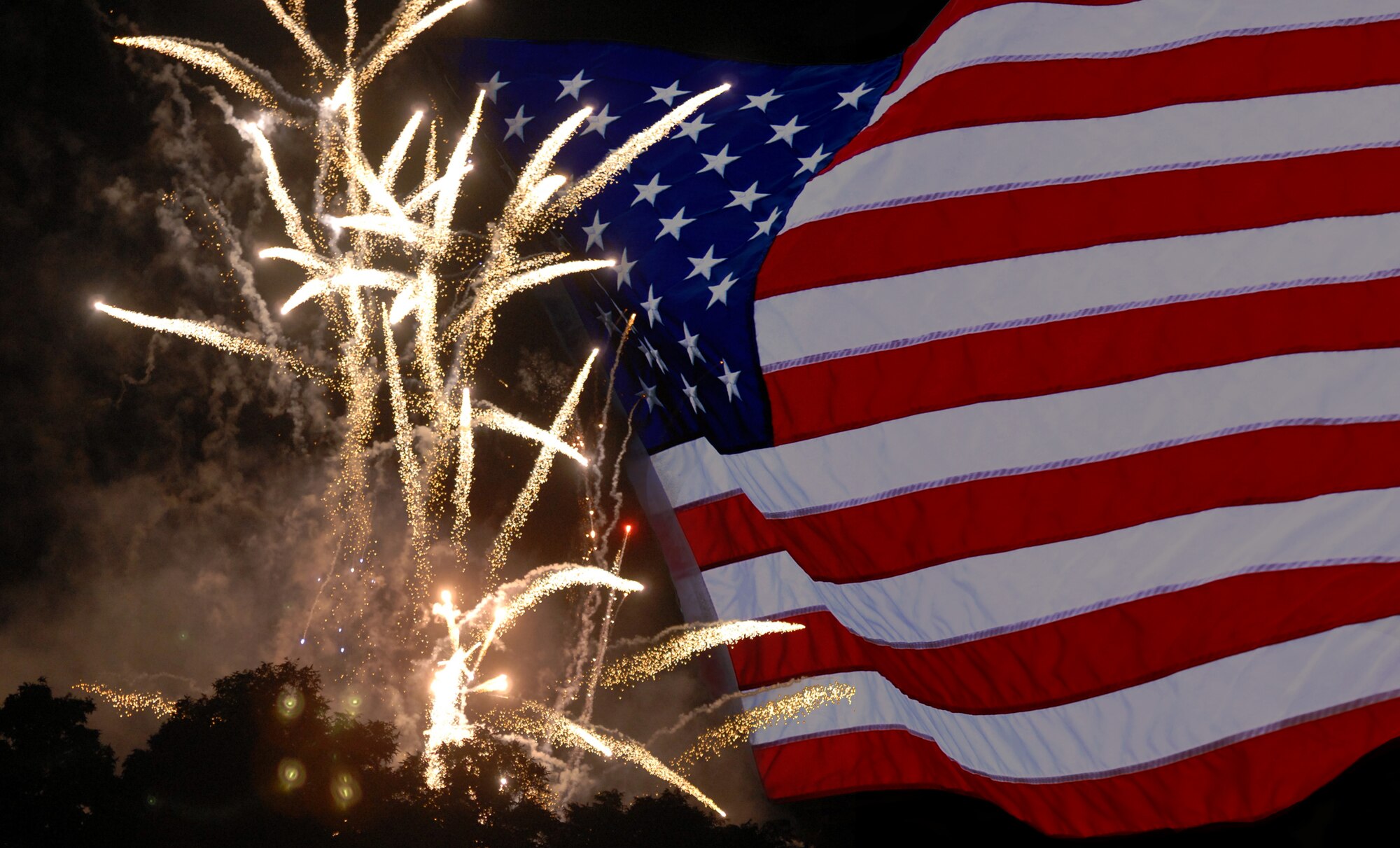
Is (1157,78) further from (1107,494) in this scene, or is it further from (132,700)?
(132,700)

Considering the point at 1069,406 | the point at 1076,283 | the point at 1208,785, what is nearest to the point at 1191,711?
the point at 1208,785

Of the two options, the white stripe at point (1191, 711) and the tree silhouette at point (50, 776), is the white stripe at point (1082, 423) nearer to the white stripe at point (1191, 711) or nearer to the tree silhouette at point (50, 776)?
the white stripe at point (1191, 711)

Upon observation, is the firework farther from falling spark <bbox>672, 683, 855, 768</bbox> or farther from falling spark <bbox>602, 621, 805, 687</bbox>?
falling spark <bbox>672, 683, 855, 768</bbox>

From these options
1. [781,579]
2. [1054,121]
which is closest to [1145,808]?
[781,579]

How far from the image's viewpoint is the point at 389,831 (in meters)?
17.1

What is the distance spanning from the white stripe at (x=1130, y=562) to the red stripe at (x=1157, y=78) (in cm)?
288

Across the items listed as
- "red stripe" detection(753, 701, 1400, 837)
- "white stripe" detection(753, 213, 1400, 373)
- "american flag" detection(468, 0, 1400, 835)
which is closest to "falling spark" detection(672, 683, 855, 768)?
"american flag" detection(468, 0, 1400, 835)

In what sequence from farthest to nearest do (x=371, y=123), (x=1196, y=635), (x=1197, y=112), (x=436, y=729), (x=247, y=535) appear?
(x=247, y=535) → (x=436, y=729) → (x=371, y=123) → (x=1197, y=112) → (x=1196, y=635)

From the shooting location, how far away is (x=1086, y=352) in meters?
6.28

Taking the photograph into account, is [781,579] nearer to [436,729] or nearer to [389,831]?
[436,729]

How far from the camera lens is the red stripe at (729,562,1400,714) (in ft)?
18.8

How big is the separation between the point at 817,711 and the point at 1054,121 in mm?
4519

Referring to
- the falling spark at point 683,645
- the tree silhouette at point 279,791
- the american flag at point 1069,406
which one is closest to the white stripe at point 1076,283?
the american flag at point 1069,406

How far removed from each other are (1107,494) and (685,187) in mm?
3822
